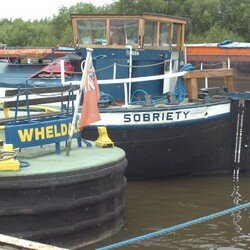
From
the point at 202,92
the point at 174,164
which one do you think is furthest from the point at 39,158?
the point at 202,92

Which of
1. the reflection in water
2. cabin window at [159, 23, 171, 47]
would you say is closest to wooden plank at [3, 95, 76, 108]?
the reflection in water

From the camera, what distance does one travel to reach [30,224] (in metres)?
6.58

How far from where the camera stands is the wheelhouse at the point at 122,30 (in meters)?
11.8

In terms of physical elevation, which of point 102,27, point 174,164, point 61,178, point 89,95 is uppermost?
point 102,27

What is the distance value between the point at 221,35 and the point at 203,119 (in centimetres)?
4232

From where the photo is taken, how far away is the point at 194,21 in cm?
5597

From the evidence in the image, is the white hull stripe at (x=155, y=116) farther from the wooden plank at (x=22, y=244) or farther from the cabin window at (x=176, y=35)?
the wooden plank at (x=22, y=244)

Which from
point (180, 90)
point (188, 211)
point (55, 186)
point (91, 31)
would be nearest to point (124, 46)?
point (91, 31)

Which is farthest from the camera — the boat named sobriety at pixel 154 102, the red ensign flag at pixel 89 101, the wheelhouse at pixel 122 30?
the wheelhouse at pixel 122 30

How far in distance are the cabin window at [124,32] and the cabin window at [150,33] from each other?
21 cm

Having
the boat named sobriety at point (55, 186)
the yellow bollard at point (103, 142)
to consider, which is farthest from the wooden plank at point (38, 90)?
the yellow bollard at point (103, 142)

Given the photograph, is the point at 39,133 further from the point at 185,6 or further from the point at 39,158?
the point at 185,6

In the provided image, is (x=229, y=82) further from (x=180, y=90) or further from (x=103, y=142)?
(x=103, y=142)

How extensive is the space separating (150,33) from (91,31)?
1.22 m
